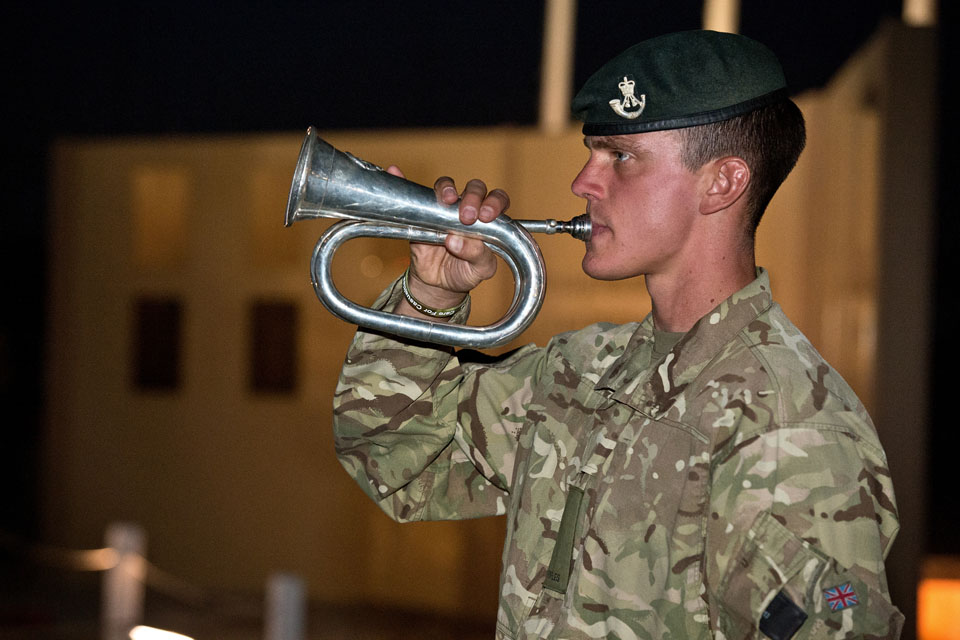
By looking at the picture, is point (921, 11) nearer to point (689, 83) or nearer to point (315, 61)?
point (689, 83)

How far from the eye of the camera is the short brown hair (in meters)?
1.53

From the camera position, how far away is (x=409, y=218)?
1.63 meters

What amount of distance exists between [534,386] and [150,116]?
293 inches

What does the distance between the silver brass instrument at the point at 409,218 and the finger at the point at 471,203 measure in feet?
0.10

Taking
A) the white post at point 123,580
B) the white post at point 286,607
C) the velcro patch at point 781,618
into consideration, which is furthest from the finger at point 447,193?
the white post at point 123,580

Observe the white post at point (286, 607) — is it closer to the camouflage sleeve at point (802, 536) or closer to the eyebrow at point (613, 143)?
the eyebrow at point (613, 143)

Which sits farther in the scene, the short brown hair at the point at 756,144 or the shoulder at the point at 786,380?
the short brown hair at the point at 756,144

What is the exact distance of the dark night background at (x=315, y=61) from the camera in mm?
5367

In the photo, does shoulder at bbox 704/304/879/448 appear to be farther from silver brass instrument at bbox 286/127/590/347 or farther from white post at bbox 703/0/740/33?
white post at bbox 703/0/740/33

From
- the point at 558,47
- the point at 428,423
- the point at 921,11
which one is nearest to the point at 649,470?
the point at 428,423

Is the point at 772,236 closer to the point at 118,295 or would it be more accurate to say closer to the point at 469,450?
the point at 469,450

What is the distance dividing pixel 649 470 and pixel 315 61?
261 inches

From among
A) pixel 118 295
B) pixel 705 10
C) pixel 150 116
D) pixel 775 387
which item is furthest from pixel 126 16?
pixel 775 387

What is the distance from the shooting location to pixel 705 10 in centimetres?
486
